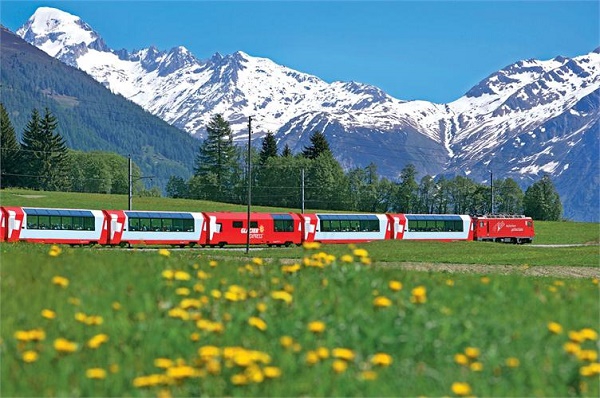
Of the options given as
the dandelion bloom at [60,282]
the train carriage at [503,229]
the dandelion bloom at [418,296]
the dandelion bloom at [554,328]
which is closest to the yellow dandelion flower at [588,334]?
the dandelion bloom at [554,328]

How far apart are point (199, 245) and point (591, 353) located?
69849 millimetres

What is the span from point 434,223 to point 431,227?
68 cm

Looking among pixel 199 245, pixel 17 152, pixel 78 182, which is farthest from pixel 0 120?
pixel 199 245

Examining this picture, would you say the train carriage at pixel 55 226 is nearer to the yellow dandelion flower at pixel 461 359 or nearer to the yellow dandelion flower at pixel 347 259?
the yellow dandelion flower at pixel 347 259

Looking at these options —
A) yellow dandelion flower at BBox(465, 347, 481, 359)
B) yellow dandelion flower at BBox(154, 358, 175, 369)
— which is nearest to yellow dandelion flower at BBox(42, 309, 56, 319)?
yellow dandelion flower at BBox(154, 358, 175, 369)

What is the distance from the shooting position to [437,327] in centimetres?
1123

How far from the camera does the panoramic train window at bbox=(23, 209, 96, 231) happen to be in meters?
66.4

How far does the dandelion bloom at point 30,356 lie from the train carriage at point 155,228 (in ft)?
202

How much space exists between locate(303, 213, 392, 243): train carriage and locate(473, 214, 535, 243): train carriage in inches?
617

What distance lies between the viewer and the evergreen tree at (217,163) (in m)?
176

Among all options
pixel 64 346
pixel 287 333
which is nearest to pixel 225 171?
pixel 287 333

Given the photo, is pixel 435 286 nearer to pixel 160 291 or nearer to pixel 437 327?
pixel 437 327

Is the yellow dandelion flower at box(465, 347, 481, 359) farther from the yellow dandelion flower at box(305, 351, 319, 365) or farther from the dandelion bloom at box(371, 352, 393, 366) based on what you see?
the yellow dandelion flower at box(305, 351, 319, 365)

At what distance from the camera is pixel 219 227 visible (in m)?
77.5
